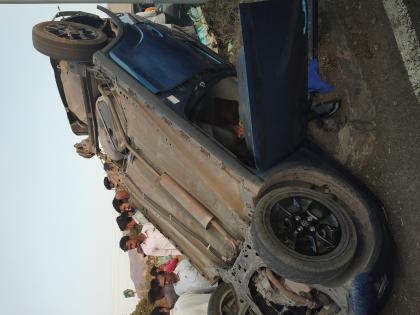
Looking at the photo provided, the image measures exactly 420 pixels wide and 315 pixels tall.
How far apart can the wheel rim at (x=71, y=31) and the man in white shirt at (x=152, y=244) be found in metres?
3.33

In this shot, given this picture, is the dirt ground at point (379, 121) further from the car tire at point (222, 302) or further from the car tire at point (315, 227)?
the car tire at point (222, 302)

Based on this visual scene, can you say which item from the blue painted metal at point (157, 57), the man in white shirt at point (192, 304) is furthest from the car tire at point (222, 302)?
the blue painted metal at point (157, 57)

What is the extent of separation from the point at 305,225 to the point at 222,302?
133 cm

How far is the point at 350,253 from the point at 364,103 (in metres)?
1.20

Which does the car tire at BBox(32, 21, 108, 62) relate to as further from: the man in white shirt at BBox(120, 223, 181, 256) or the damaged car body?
the man in white shirt at BBox(120, 223, 181, 256)

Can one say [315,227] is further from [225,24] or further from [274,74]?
[225,24]

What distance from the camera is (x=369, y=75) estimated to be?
2.89 m

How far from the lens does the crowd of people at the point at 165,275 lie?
15.6 feet

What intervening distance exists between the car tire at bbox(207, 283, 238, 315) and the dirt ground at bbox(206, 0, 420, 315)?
1.22m

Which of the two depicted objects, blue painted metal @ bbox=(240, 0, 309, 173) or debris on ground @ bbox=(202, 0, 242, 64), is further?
debris on ground @ bbox=(202, 0, 242, 64)

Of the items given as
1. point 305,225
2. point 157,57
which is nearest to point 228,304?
point 305,225

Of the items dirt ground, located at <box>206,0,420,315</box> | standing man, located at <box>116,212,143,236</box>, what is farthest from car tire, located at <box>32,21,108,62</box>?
standing man, located at <box>116,212,143,236</box>

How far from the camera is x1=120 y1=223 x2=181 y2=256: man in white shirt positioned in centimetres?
640

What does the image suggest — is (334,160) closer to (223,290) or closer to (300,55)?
(300,55)
